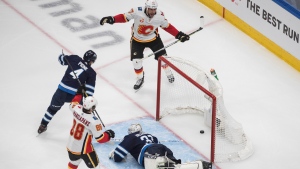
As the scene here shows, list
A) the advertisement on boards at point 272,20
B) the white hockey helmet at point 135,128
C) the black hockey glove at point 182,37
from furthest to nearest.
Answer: the advertisement on boards at point 272,20
the black hockey glove at point 182,37
the white hockey helmet at point 135,128

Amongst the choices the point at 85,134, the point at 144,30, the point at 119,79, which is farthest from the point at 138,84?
the point at 85,134

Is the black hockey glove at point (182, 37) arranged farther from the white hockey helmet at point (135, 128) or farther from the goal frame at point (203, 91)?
the white hockey helmet at point (135, 128)

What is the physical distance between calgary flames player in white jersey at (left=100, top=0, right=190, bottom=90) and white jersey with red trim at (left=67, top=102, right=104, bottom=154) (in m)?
1.63

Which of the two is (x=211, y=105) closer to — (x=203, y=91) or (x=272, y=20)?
(x=203, y=91)

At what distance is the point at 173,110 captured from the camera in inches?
347

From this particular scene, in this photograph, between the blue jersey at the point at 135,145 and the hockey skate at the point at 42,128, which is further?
the hockey skate at the point at 42,128

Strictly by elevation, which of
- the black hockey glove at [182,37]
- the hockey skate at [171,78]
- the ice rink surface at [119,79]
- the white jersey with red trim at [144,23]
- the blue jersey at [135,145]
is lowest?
the ice rink surface at [119,79]

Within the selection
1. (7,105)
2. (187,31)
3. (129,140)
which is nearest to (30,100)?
(7,105)

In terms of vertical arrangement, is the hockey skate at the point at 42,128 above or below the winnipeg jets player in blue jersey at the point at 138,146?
below

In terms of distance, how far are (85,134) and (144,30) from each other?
72.8 inches

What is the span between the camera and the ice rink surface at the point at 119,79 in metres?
8.41

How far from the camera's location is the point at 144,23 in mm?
8969

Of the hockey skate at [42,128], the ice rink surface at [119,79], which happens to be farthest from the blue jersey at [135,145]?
the hockey skate at [42,128]

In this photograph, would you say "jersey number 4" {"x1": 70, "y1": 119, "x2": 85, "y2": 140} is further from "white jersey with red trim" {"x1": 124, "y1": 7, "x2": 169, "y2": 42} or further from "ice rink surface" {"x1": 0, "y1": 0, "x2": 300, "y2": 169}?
"white jersey with red trim" {"x1": 124, "y1": 7, "x2": 169, "y2": 42}
